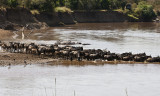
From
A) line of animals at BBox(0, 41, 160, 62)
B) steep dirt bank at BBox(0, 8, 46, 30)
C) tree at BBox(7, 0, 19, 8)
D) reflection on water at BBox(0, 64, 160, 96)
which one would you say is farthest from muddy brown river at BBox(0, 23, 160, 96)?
tree at BBox(7, 0, 19, 8)

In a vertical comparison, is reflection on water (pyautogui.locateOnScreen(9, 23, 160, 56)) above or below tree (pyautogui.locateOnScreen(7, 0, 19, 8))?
below

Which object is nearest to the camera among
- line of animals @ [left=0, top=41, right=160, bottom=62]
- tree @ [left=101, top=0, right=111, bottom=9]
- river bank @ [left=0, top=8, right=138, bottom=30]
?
line of animals @ [left=0, top=41, right=160, bottom=62]

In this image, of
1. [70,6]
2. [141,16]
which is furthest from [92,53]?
[141,16]

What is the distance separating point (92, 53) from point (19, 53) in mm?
7222

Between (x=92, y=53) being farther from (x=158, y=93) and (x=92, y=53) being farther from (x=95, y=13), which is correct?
(x=95, y=13)

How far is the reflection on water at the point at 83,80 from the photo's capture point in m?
22.5

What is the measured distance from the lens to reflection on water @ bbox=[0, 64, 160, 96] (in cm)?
2253

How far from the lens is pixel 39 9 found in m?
82.4

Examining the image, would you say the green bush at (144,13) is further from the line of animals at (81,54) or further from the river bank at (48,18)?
the line of animals at (81,54)

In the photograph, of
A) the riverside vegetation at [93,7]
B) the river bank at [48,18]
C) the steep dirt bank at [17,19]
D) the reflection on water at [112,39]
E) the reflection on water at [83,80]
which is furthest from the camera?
the riverside vegetation at [93,7]

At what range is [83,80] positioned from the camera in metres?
25.4

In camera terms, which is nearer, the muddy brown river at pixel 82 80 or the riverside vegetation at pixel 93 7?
the muddy brown river at pixel 82 80

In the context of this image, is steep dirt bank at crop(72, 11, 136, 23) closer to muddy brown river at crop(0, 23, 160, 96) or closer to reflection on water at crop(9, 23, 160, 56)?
reflection on water at crop(9, 23, 160, 56)

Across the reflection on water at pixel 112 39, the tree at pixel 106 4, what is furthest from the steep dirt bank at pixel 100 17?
the reflection on water at pixel 112 39
